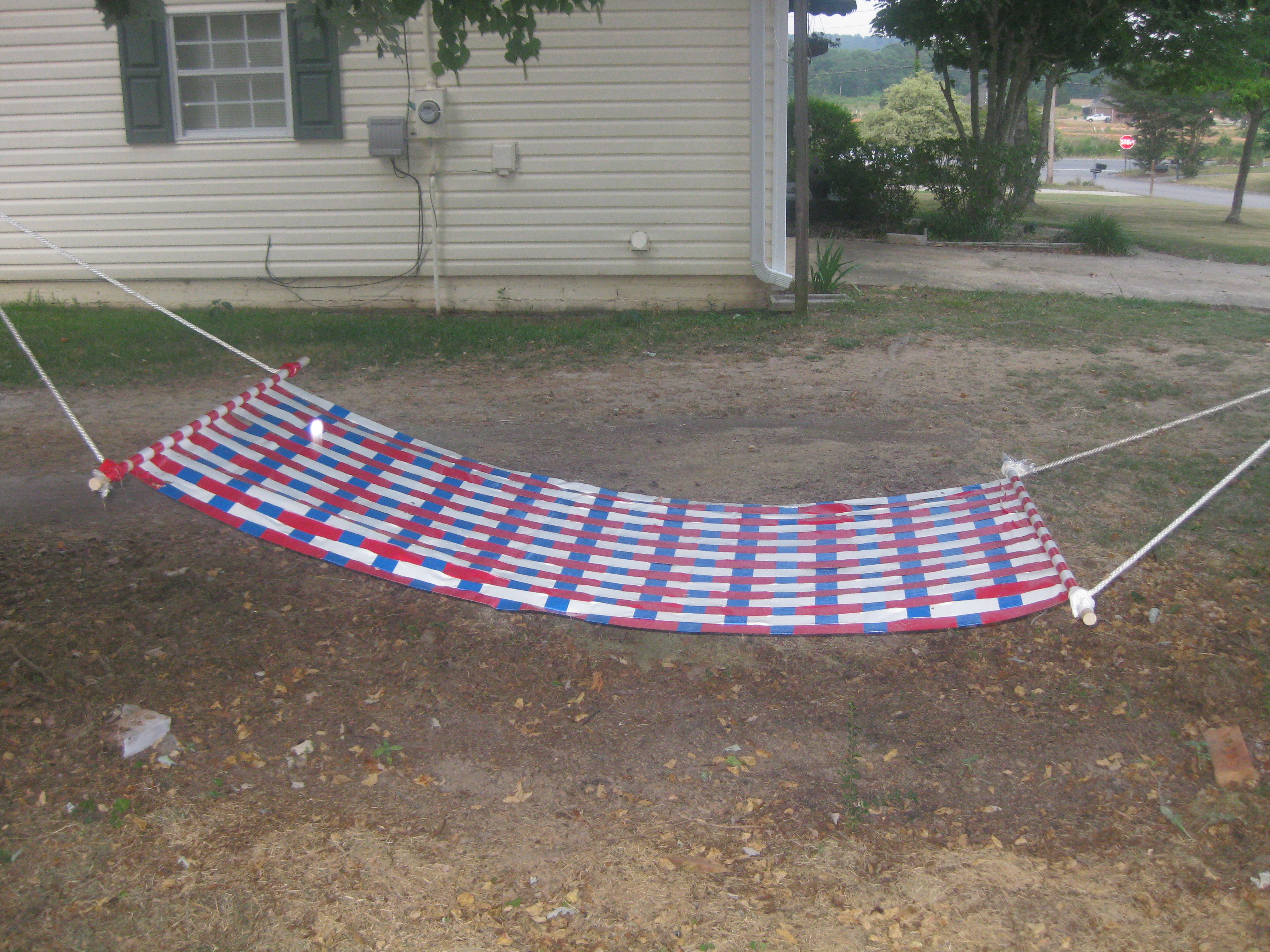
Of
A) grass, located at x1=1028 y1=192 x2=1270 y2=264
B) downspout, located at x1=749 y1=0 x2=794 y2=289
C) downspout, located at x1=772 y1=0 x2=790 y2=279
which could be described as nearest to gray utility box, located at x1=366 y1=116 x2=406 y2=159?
downspout, located at x1=749 y1=0 x2=794 y2=289

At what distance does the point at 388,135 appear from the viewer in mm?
8617

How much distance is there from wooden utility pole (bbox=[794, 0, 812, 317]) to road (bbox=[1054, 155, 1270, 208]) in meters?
16.0

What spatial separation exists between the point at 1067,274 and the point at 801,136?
16.0 ft

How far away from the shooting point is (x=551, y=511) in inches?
175

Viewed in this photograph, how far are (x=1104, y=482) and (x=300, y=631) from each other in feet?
12.1

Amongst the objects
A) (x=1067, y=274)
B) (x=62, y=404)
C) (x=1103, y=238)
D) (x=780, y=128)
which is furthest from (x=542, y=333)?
(x=1103, y=238)

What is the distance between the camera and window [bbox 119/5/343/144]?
8.67 m

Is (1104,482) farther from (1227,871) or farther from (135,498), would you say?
(135,498)

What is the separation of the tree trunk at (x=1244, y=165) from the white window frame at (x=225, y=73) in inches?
616

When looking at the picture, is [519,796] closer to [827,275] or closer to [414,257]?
[414,257]

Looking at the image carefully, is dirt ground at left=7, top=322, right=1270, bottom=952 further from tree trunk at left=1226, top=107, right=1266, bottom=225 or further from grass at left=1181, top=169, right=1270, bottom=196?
grass at left=1181, top=169, right=1270, bottom=196

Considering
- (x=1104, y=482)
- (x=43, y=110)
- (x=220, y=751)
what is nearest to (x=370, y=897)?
(x=220, y=751)

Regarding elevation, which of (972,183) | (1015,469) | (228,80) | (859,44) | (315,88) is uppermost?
(859,44)

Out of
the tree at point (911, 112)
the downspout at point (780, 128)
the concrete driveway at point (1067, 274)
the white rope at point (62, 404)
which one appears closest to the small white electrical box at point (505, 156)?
the downspout at point (780, 128)
